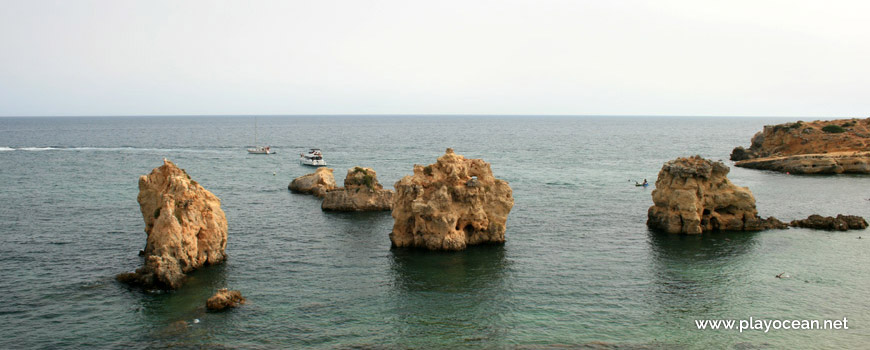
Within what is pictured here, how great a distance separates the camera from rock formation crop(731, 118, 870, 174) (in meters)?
105

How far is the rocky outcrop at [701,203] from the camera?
58.7 meters

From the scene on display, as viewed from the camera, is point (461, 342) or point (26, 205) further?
point (26, 205)

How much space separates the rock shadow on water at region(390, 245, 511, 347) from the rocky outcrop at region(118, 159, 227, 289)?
14753 millimetres

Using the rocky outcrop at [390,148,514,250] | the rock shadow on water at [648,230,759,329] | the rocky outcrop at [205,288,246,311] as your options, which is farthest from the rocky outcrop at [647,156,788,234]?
the rocky outcrop at [205,288,246,311]

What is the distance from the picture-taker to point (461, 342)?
1299 inches

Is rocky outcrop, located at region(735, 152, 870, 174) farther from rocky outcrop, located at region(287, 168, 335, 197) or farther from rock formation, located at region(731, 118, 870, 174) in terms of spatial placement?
rocky outcrop, located at region(287, 168, 335, 197)

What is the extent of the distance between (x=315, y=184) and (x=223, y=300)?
47726 millimetres

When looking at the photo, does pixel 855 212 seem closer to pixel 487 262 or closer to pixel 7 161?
pixel 487 262

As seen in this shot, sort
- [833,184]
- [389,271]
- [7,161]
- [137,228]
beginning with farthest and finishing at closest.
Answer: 1. [7,161]
2. [833,184]
3. [137,228]
4. [389,271]

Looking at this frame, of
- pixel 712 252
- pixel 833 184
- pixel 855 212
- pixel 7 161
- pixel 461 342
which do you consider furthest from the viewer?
pixel 7 161

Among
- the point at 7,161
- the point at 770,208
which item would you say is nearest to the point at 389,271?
the point at 770,208

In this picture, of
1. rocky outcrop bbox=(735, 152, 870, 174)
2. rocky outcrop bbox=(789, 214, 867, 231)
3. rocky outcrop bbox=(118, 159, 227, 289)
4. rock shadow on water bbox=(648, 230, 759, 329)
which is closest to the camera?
rock shadow on water bbox=(648, 230, 759, 329)

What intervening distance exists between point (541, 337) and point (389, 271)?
51.5 feet

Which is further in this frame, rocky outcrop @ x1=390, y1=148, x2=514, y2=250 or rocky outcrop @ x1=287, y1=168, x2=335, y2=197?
rocky outcrop @ x1=287, y1=168, x2=335, y2=197
